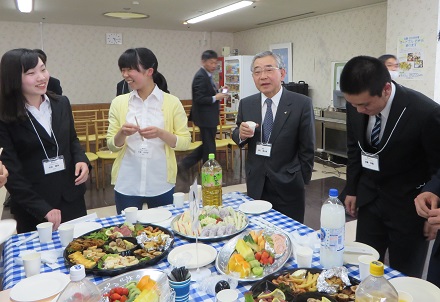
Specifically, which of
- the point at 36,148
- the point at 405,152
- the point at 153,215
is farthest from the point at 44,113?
the point at 405,152

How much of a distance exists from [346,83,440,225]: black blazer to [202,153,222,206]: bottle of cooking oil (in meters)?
0.75

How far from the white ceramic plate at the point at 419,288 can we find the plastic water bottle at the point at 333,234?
0.63 feet

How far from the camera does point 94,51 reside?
26.9 feet

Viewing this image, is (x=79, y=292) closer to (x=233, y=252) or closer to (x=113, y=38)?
(x=233, y=252)

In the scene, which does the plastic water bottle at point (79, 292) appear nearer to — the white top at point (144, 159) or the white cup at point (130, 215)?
the white cup at point (130, 215)

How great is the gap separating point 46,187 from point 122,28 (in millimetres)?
7238

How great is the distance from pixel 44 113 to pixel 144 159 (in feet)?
1.95

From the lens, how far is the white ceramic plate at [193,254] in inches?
53.5

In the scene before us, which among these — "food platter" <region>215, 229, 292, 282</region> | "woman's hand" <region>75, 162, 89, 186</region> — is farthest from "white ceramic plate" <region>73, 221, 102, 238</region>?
"food platter" <region>215, 229, 292, 282</region>

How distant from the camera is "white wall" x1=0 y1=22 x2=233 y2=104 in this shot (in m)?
7.62

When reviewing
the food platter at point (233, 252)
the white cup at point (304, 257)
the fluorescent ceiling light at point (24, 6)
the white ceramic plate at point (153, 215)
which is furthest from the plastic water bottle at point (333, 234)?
the fluorescent ceiling light at point (24, 6)

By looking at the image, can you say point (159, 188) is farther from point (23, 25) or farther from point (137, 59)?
point (23, 25)

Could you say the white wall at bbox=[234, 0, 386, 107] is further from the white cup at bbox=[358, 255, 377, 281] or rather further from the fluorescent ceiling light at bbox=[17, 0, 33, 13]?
the white cup at bbox=[358, 255, 377, 281]

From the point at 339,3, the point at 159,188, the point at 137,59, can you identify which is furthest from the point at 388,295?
the point at 339,3
